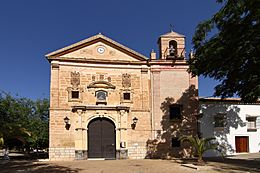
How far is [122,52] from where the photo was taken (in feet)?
80.6

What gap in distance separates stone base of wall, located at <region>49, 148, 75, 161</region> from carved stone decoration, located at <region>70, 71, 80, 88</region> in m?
4.63

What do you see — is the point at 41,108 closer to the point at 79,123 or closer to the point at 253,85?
the point at 79,123

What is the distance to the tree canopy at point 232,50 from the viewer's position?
16.3 metres

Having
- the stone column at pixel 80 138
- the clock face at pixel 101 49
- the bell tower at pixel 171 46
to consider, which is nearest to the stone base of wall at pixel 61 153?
the stone column at pixel 80 138

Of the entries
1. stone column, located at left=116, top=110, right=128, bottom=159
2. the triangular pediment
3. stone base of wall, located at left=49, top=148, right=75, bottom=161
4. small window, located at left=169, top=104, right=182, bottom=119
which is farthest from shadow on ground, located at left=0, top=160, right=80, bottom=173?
small window, located at left=169, top=104, right=182, bottom=119

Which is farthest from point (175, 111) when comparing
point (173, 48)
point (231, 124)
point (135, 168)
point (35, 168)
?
point (35, 168)

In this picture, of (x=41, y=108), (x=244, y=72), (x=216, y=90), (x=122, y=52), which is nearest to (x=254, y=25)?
(x=244, y=72)

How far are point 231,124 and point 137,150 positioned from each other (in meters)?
7.97

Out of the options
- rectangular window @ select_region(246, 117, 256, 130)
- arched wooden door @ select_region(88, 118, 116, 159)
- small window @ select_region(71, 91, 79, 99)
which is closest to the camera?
arched wooden door @ select_region(88, 118, 116, 159)

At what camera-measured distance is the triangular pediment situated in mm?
23562

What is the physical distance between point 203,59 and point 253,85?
353 cm

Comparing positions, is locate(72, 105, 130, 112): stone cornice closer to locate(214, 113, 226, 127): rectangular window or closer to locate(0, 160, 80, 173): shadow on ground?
locate(0, 160, 80, 173): shadow on ground

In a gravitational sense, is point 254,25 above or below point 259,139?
above

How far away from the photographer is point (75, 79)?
23203mm
